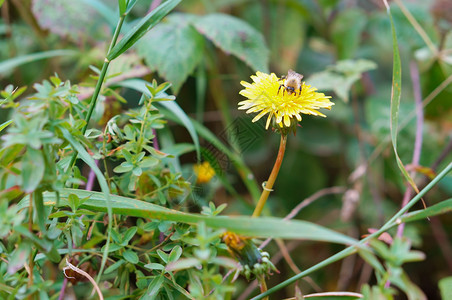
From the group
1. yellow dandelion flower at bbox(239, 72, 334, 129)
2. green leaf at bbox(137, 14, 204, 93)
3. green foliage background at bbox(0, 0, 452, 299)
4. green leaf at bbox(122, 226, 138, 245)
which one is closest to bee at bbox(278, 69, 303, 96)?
yellow dandelion flower at bbox(239, 72, 334, 129)

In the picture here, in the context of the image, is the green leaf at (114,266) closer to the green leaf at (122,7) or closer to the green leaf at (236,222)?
the green leaf at (236,222)

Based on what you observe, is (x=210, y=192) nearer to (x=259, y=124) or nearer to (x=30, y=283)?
(x=259, y=124)

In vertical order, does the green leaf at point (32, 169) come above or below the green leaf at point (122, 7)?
below

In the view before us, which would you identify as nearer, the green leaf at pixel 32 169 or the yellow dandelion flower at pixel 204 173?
the green leaf at pixel 32 169

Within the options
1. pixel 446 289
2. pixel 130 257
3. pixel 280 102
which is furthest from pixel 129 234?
pixel 446 289

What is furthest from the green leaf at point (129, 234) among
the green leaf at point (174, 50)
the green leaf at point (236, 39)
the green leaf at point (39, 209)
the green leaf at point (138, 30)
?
the green leaf at point (236, 39)

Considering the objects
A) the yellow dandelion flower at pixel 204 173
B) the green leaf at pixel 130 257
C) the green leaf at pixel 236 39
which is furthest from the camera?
the green leaf at pixel 236 39

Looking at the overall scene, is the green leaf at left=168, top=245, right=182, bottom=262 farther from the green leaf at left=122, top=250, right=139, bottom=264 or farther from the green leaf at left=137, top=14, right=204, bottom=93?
the green leaf at left=137, top=14, right=204, bottom=93
